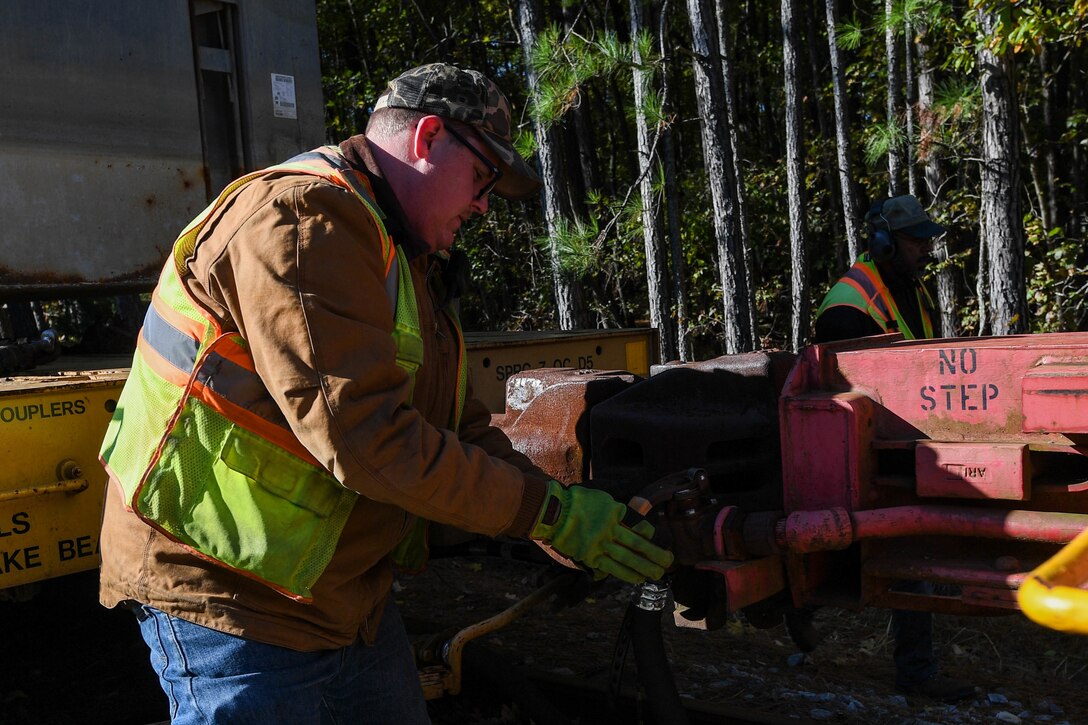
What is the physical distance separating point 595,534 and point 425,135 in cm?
89

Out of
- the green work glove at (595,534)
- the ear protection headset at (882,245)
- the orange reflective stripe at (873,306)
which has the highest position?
the ear protection headset at (882,245)

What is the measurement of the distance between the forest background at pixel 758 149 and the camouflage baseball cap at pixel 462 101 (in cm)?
613

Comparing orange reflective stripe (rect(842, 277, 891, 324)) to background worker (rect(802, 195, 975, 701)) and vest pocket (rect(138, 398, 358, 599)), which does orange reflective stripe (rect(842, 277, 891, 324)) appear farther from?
vest pocket (rect(138, 398, 358, 599))

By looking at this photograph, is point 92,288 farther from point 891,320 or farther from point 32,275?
point 891,320

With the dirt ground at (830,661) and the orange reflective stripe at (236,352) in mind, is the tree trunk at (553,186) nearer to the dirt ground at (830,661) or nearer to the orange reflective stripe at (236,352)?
the dirt ground at (830,661)

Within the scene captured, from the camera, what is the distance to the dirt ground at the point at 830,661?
3898mm

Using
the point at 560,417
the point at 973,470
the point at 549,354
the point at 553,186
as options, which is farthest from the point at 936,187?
the point at 973,470

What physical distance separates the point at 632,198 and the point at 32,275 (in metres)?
7.28

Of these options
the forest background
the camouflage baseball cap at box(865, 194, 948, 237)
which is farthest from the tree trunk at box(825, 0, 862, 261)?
the camouflage baseball cap at box(865, 194, 948, 237)

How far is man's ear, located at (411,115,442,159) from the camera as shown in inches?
78.9

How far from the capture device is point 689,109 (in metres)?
19.0

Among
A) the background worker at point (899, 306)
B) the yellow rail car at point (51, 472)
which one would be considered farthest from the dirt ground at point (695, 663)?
the yellow rail car at point (51, 472)

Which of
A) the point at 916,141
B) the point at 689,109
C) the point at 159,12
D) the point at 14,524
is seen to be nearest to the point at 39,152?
the point at 159,12

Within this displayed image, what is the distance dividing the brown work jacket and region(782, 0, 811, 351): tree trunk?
9.65 metres
